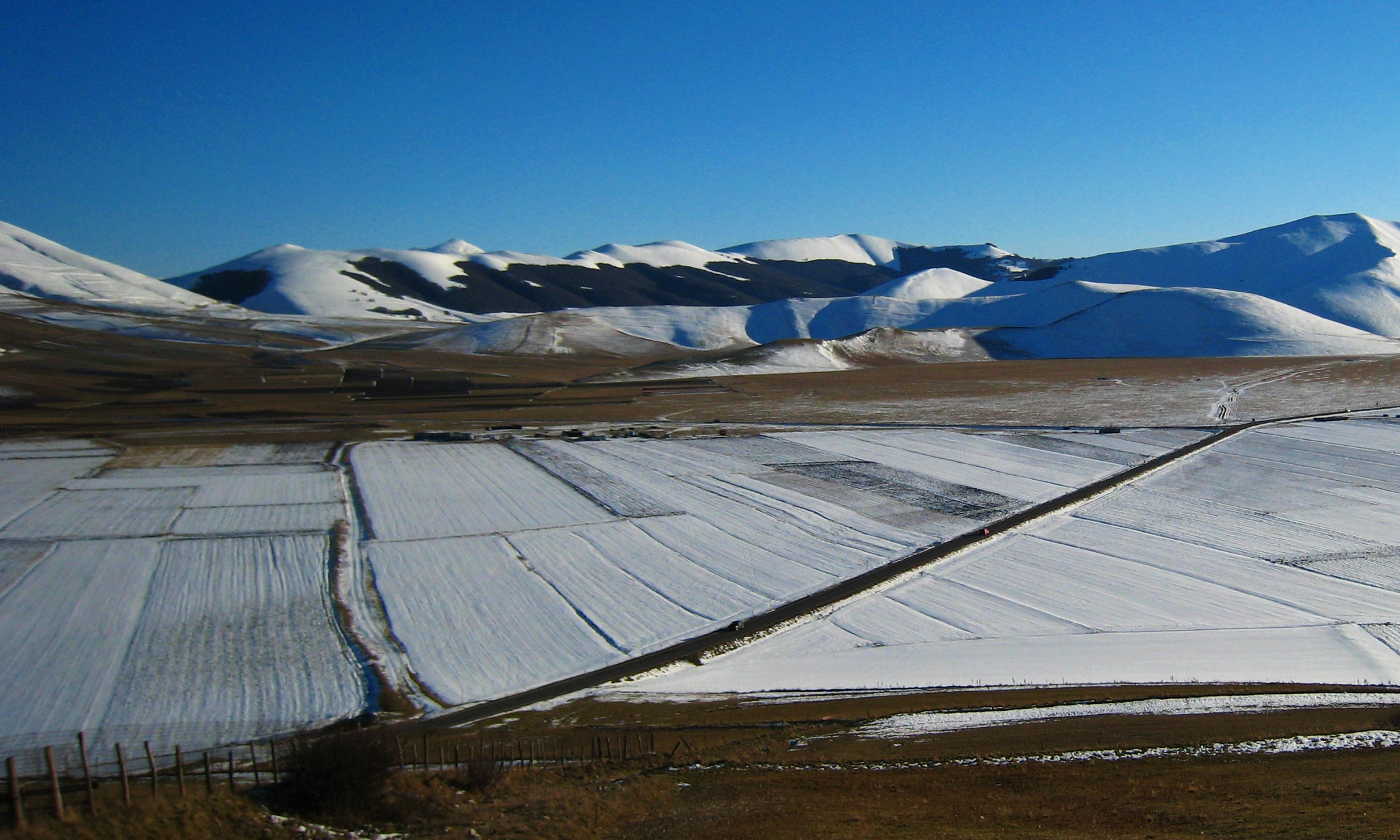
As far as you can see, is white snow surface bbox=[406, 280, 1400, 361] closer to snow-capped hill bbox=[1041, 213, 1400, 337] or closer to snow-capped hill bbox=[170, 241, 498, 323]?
snow-capped hill bbox=[1041, 213, 1400, 337]

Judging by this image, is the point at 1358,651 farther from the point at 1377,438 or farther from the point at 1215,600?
the point at 1377,438

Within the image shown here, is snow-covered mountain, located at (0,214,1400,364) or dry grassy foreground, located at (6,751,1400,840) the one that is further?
snow-covered mountain, located at (0,214,1400,364)

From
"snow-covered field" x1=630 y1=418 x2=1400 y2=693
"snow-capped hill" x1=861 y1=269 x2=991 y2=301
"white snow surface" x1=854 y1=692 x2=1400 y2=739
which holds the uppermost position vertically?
"snow-capped hill" x1=861 y1=269 x2=991 y2=301

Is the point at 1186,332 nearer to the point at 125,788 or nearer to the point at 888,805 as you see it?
the point at 888,805

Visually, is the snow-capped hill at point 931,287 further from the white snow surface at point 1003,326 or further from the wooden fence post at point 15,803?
the wooden fence post at point 15,803

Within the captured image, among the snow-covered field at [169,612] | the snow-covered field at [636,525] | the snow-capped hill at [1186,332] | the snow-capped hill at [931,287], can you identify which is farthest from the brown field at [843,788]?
the snow-capped hill at [931,287]

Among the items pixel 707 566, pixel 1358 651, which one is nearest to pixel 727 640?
pixel 707 566

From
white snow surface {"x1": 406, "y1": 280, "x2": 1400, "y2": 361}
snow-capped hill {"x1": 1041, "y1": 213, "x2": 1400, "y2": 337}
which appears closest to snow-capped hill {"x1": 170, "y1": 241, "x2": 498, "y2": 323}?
white snow surface {"x1": 406, "y1": 280, "x2": 1400, "y2": 361}
